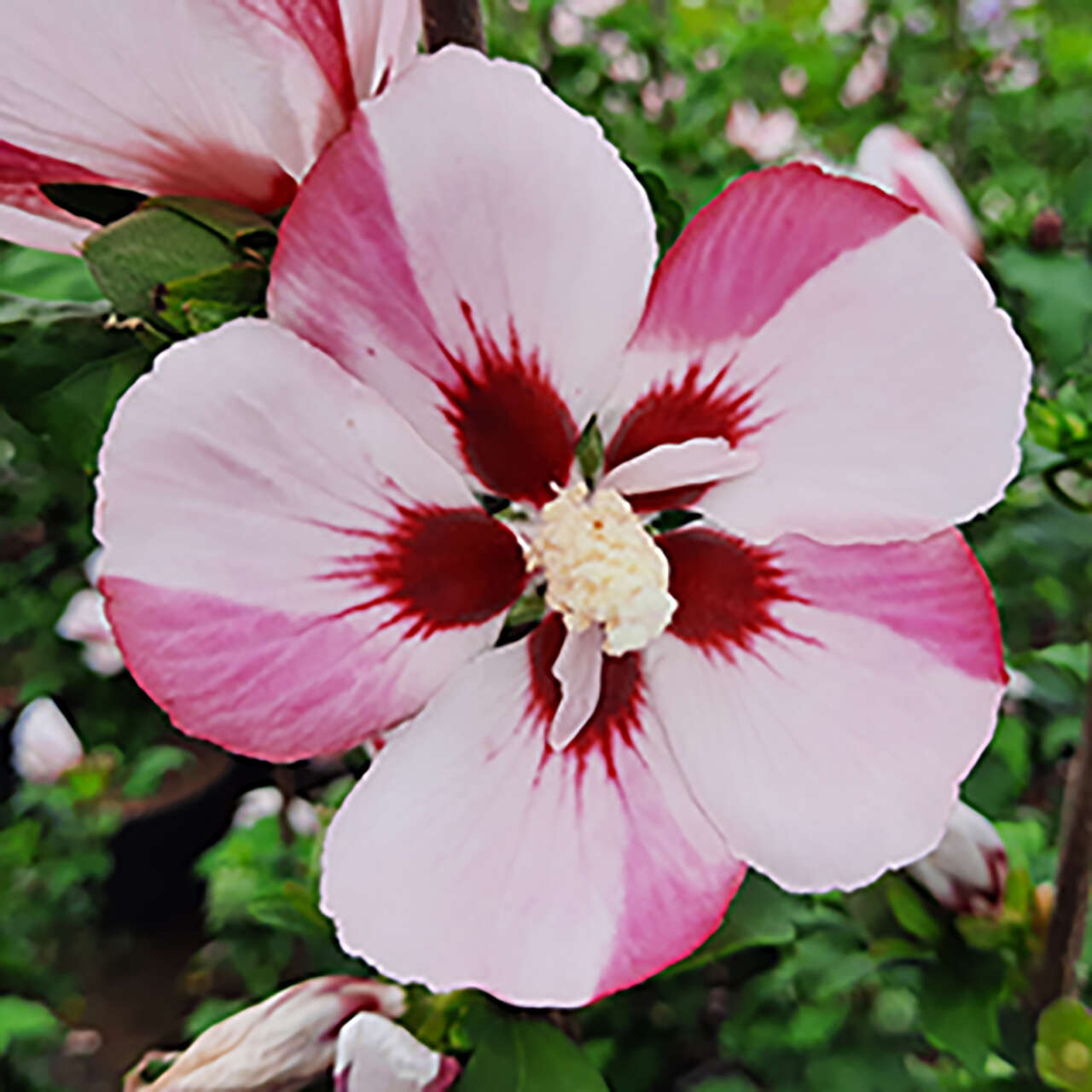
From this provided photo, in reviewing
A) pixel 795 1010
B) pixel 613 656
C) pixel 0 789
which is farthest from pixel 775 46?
pixel 0 789

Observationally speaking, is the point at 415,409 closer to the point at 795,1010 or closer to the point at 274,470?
the point at 274,470

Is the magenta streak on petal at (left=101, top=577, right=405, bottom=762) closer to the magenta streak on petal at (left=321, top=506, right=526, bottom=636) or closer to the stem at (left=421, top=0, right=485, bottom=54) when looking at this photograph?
the magenta streak on petal at (left=321, top=506, right=526, bottom=636)

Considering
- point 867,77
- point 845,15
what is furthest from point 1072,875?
point 845,15

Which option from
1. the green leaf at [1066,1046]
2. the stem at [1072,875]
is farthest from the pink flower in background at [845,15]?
the green leaf at [1066,1046]

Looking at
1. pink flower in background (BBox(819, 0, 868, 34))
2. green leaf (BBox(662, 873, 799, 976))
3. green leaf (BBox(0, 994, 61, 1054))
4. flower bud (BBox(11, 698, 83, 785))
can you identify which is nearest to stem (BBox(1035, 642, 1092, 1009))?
green leaf (BBox(662, 873, 799, 976))

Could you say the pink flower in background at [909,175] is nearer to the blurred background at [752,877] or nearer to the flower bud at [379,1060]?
the blurred background at [752,877]
